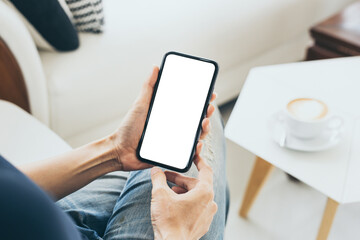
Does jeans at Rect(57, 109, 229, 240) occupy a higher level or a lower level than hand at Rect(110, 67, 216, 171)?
lower

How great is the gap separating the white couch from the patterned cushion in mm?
27

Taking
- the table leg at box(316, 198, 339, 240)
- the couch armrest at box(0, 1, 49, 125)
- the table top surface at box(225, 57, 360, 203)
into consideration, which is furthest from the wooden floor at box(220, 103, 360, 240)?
the couch armrest at box(0, 1, 49, 125)

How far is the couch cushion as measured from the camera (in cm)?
101

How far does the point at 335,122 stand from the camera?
0.71m

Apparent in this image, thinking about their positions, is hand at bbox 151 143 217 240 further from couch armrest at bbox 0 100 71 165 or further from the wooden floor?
the wooden floor

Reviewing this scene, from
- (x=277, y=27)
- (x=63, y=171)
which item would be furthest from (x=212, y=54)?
(x=63, y=171)

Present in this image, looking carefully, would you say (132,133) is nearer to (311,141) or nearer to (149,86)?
(149,86)

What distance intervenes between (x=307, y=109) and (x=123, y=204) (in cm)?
37

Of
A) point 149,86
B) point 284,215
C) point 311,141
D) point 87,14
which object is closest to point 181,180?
point 149,86

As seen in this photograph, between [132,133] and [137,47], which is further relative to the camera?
[137,47]

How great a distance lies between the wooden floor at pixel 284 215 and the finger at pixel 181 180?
1.52 feet

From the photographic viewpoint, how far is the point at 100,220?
61 centimetres

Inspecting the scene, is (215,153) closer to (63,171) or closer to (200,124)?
(200,124)

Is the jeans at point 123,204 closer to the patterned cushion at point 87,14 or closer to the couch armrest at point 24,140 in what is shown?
the couch armrest at point 24,140
